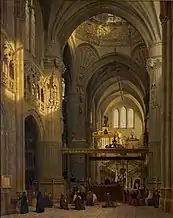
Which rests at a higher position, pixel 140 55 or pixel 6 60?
pixel 140 55

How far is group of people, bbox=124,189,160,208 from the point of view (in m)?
29.0

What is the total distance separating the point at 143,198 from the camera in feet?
105

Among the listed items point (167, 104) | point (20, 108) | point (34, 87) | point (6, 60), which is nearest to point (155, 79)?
point (34, 87)

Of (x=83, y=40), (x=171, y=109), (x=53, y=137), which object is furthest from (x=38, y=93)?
(x=83, y=40)

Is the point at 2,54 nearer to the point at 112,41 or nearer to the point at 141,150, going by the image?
the point at 141,150

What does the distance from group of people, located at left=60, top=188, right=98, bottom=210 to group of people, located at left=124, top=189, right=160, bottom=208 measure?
222cm

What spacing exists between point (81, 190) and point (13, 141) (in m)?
10.7

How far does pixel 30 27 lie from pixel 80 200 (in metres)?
9.31

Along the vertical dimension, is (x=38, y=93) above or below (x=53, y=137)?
above

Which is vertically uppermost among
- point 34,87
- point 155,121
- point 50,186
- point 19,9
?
point 19,9

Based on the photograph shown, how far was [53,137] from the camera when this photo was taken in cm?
3316

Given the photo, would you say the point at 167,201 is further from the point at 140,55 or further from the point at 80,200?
the point at 140,55

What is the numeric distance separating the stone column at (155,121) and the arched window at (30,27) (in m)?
7.35

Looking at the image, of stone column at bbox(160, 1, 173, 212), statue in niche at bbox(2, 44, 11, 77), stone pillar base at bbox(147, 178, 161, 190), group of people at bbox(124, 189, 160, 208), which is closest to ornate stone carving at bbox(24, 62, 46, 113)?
statue in niche at bbox(2, 44, 11, 77)
